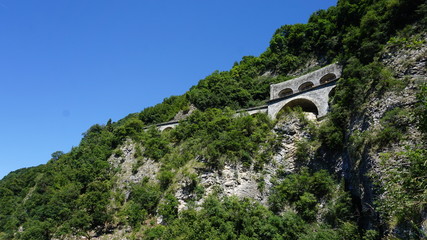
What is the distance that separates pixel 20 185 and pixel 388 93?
145 feet

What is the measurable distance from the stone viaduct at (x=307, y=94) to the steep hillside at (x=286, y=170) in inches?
71.8

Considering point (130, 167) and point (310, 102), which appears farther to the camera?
point (130, 167)

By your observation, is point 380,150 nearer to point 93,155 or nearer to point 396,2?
point 396,2

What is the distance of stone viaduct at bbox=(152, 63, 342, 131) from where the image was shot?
22.1 meters

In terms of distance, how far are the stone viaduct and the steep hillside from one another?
182 cm

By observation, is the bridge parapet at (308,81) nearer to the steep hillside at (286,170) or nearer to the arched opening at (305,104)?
the arched opening at (305,104)

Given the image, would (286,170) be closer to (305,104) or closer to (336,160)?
(336,160)

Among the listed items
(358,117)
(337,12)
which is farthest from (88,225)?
(337,12)

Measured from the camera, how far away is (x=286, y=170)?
61.1ft

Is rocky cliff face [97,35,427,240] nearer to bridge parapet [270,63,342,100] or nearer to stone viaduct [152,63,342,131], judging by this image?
stone viaduct [152,63,342,131]

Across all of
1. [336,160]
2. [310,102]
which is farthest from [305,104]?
[336,160]

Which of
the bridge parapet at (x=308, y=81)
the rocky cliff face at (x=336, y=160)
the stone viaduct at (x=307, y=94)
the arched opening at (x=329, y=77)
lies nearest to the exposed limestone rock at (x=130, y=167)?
the rocky cliff face at (x=336, y=160)

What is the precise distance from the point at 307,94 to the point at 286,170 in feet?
24.8

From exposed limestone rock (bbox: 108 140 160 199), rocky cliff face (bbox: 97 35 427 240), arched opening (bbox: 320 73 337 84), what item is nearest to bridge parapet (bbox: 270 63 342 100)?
arched opening (bbox: 320 73 337 84)
